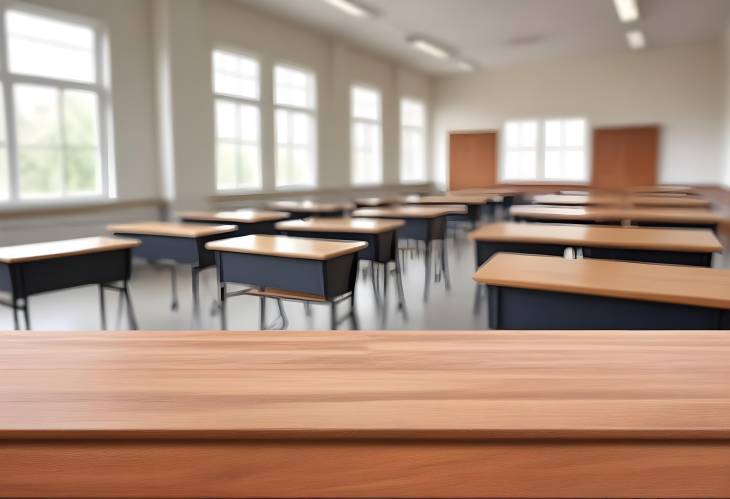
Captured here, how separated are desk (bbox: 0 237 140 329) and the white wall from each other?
444 inches

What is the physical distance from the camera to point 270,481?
673mm

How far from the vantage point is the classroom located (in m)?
0.70

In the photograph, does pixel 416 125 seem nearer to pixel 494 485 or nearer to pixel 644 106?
pixel 644 106

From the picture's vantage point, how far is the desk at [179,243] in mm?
4488

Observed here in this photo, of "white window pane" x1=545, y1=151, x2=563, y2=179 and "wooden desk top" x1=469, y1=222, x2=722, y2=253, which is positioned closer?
"wooden desk top" x1=469, y1=222, x2=722, y2=253

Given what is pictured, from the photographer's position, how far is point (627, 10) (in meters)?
8.71

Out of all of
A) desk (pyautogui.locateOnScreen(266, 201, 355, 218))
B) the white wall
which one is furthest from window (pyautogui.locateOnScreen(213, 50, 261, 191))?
the white wall

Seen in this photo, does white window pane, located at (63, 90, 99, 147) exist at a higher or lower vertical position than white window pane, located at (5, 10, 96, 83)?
lower

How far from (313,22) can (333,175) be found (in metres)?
2.55

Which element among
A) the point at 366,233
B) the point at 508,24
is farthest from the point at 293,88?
the point at 366,233

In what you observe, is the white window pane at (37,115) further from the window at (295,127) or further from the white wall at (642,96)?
the white wall at (642,96)

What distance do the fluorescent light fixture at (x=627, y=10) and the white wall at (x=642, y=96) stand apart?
3.05 meters

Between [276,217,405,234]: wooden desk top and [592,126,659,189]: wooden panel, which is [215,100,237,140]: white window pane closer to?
[276,217,405,234]: wooden desk top

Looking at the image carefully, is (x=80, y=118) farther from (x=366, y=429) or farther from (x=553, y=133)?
(x=553, y=133)
